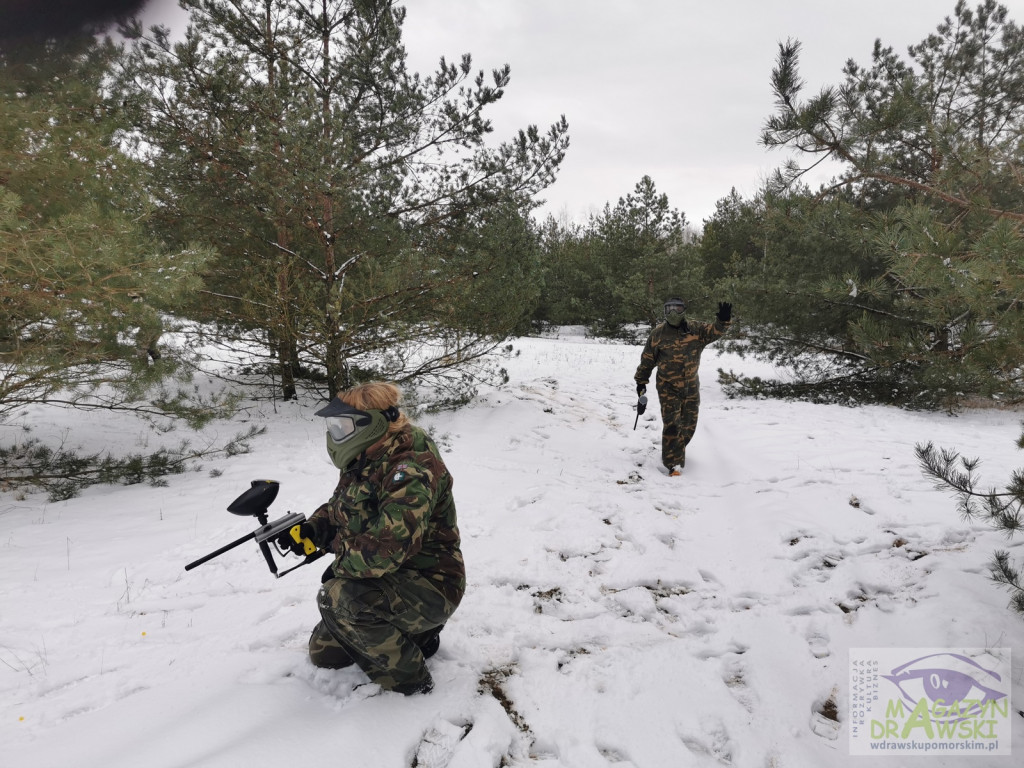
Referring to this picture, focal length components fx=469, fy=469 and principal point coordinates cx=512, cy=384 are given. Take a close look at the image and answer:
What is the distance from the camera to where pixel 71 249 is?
3402mm

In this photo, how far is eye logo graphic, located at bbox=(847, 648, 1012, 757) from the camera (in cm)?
216

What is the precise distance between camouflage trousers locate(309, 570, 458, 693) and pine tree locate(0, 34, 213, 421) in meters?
3.18

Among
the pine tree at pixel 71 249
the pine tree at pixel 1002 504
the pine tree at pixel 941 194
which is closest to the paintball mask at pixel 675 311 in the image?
the pine tree at pixel 941 194

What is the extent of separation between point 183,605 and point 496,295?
18.6ft

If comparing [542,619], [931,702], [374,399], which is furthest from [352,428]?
[931,702]

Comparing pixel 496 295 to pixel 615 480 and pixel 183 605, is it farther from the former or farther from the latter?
pixel 183 605

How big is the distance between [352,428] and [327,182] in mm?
4713

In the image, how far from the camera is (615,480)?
573 centimetres

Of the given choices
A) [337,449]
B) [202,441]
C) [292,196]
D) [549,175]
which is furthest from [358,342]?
[337,449]

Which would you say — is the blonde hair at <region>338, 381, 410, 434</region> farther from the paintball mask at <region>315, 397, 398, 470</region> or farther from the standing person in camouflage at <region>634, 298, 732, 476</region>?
the standing person in camouflage at <region>634, 298, 732, 476</region>

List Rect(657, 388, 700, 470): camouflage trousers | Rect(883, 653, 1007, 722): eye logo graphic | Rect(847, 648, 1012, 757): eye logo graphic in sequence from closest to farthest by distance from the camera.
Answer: Rect(847, 648, 1012, 757): eye logo graphic < Rect(883, 653, 1007, 722): eye logo graphic < Rect(657, 388, 700, 470): camouflage trousers

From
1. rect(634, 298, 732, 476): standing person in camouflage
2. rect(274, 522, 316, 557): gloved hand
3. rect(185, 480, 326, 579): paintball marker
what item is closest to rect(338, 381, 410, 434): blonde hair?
rect(185, 480, 326, 579): paintball marker

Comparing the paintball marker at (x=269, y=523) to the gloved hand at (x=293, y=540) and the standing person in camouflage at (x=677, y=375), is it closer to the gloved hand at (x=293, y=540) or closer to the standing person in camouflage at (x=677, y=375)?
the gloved hand at (x=293, y=540)

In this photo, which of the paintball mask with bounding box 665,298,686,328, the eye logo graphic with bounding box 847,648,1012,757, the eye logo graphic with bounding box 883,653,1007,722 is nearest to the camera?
the eye logo graphic with bounding box 847,648,1012,757
